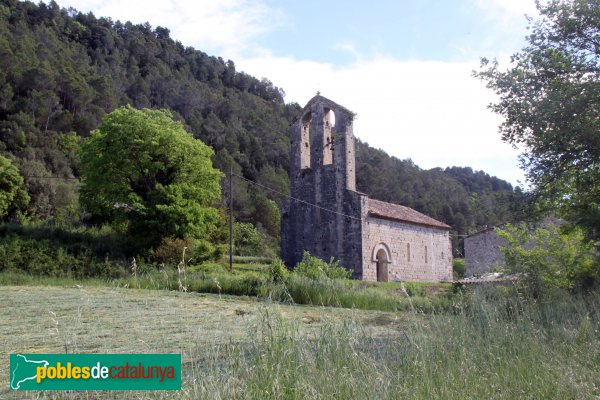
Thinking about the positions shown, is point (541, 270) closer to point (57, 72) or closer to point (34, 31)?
point (57, 72)

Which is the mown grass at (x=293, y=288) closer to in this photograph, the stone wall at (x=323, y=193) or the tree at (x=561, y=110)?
the tree at (x=561, y=110)

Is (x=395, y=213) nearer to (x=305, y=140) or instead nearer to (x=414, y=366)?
(x=305, y=140)

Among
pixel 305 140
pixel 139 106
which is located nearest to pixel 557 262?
pixel 305 140

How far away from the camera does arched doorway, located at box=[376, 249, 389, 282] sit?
84.6 feet

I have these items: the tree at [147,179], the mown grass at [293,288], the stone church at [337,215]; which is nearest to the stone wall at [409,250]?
the stone church at [337,215]

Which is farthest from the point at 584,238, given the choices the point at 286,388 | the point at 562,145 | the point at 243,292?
the point at 286,388

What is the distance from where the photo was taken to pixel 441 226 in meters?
30.5

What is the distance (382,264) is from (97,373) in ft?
76.3

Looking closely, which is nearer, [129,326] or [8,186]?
[129,326]

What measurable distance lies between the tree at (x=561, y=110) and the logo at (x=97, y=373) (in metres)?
8.99

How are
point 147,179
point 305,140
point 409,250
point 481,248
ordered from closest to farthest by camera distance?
point 147,179 < point 481,248 < point 305,140 < point 409,250

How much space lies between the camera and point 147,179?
24000 mm

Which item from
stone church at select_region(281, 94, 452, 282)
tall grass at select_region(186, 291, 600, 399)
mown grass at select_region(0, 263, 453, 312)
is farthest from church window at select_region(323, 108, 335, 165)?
tall grass at select_region(186, 291, 600, 399)

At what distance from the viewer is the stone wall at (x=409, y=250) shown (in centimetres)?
2464
